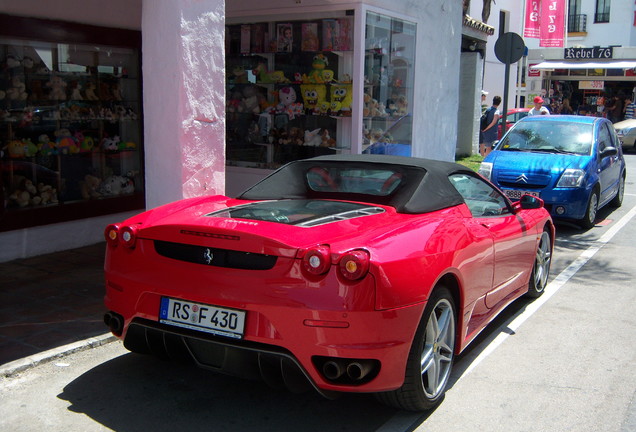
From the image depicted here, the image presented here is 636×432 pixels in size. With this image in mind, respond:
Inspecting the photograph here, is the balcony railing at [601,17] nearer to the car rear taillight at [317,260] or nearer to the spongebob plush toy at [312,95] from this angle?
the spongebob plush toy at [312,95]

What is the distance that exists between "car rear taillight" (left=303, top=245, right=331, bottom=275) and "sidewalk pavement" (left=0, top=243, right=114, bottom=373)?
2.25 meters

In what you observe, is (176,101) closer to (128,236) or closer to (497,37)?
(128,236)

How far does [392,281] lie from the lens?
3.42 meters

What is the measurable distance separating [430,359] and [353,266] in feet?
3.06

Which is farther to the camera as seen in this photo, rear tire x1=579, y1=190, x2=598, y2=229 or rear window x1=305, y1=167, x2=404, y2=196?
rear tire x1=579, y1=190, x2=598, y2=229

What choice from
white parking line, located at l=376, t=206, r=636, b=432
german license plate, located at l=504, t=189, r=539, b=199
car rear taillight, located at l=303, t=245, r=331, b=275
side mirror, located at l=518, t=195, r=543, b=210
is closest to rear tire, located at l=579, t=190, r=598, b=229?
white parking line, located at l=376, t=206, r=636, b=432

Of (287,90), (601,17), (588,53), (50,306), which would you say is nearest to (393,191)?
(50,306)

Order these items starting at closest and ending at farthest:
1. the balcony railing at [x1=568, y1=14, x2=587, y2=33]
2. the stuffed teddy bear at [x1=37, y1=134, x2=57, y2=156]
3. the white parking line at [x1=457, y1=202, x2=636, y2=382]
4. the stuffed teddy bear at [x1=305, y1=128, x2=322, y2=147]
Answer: the white parking line at [x1=457, y1=202, x2=636, y2=382]
the stuffed teddy bear at [x1=37, y1=134, x2=57, y2=156]
the stuffed teddy bear at [x1=305, y1=128, x2=322, y2=147]
the balcony railing at [x1=568, y1=14, x2=587, y2=33]

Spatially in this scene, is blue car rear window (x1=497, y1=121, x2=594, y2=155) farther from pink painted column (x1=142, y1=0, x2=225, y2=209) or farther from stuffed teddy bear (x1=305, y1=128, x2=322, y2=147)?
pink painted column (x1=142, y1=0, x2=225, y2=209)

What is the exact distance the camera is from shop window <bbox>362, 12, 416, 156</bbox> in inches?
379

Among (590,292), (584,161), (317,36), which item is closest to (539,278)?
(590,292)

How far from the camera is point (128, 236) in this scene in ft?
12.8

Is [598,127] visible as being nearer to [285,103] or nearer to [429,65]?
[429,65]

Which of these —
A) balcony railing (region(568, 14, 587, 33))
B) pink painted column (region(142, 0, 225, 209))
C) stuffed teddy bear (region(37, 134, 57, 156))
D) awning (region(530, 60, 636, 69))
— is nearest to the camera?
pink painted column (region(142, 0, 225, 209))
